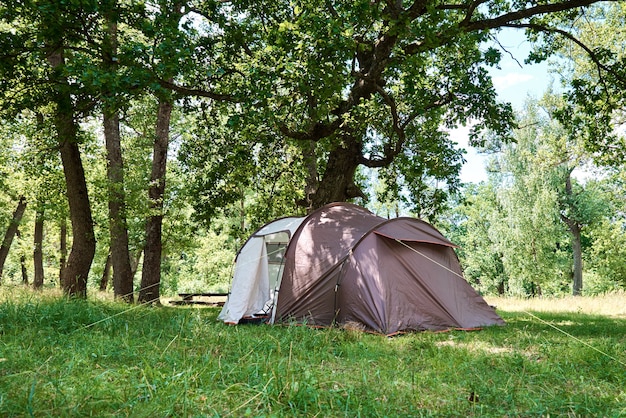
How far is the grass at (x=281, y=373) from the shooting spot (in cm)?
266

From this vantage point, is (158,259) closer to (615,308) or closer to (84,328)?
(84,328)

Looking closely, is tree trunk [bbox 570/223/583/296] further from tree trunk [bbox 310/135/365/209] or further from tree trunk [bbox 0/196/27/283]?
tree trunk [bbox 0/196/27/283]

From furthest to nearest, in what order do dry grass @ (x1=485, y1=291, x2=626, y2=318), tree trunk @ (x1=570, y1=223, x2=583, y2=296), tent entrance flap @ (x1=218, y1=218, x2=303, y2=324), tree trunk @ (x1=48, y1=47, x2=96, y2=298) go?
tree trunk @ (x1=570, y1=223, x2=583, y2=296) < dry grass @ (x1=485, y1=291, x2=626, y2=318) < tree trunk @ (x1=48, y1=47, x2=96, y2=298) < tent entrance flap @ (x1=218, y1=218, x2=303, y2=324)

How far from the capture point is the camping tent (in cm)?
717

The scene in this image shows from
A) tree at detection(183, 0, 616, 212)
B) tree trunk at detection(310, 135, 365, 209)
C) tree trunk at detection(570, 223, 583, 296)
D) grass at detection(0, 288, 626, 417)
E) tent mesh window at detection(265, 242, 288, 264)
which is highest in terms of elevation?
tree at detection(183, 0, 616, 212)

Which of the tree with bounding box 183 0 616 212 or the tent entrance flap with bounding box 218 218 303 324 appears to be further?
the tent entrance flap with bounding box 218 218 303 324

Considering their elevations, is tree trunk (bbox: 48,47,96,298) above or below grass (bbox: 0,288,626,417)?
above

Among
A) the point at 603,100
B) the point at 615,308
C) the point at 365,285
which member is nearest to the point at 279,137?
the point at 365,285

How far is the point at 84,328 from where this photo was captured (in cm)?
515

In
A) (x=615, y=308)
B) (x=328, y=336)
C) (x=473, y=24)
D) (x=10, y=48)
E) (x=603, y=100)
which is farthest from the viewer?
(x=615, y=308)

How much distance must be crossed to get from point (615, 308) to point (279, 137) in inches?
402

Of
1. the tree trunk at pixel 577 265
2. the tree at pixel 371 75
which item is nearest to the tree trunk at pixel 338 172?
the tree at pixel 371 75

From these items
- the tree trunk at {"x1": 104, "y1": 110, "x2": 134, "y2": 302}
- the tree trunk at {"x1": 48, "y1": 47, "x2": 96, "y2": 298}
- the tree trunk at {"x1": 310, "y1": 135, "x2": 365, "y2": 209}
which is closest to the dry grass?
the tree trunk at {"x1": 310, "y1": 135, "x2": 365, "y2": 209}

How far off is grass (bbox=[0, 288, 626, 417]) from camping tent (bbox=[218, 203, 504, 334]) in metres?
1.18
